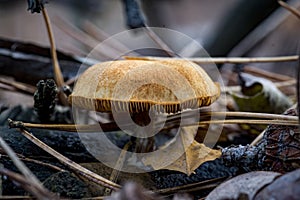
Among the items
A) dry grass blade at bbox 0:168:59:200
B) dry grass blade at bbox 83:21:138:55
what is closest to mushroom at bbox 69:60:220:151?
dry grass blade at bbox 0:168:59:200

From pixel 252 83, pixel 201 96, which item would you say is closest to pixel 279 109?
pixel 252 83

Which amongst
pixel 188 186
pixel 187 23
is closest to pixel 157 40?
pixel 188 186

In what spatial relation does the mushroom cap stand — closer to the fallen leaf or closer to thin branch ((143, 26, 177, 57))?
the fallen leaf

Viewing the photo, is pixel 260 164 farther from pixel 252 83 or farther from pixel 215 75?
pixel 215 75

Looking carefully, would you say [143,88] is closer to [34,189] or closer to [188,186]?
[188,186]

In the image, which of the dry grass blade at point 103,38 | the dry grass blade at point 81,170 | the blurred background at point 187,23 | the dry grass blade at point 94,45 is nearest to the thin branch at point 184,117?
the dry grass blade at point 81,170

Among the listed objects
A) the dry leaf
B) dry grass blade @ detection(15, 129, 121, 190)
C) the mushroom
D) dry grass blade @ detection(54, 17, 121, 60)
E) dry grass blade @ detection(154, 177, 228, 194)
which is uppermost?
dry grass blade @ detection(54, 17, 121, 60)
